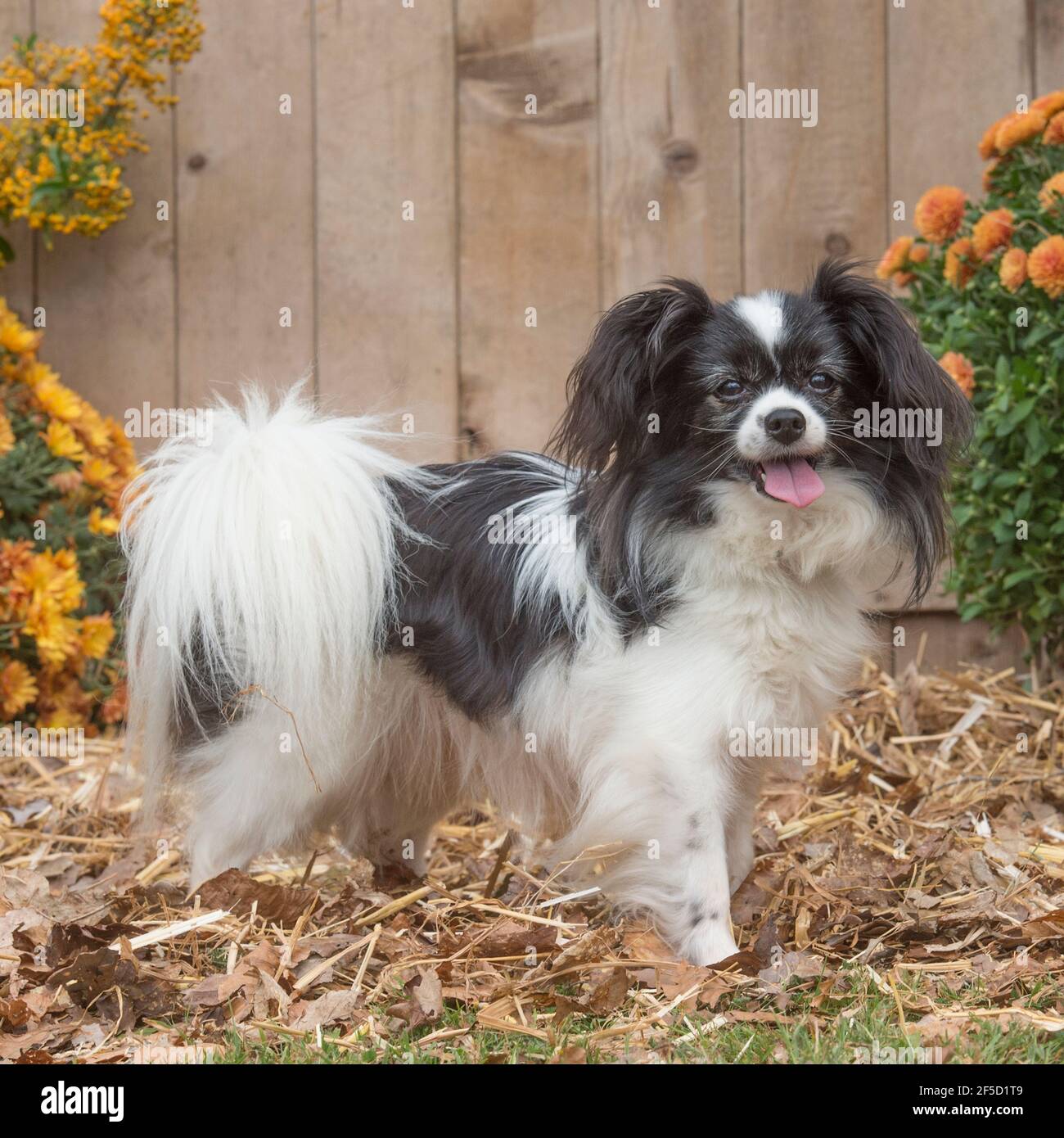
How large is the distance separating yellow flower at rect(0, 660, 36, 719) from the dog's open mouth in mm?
2455

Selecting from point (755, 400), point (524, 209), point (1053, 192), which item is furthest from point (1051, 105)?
point (755, 400)

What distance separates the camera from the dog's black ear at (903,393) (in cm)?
254

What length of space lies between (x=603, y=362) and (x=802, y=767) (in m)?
0.94

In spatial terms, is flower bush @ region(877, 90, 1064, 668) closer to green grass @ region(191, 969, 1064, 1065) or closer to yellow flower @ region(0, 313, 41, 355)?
green grass @ region(191, 969, 1064, 1065)

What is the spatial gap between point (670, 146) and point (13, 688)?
2.61 m

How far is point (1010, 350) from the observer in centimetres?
371

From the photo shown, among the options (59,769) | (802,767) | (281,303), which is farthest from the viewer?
(281,303)

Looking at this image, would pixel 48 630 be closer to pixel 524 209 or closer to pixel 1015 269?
pixel 524 209

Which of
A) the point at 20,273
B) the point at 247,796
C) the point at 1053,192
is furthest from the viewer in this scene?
the point at 20,273

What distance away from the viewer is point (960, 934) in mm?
2650

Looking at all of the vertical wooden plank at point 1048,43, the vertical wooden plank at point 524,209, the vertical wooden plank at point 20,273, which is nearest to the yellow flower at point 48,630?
the vertical wooden plank at point 20,273

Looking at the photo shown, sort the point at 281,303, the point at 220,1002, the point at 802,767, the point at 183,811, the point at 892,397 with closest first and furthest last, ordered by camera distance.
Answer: the point at 220,1002, the point at 892,397, the point at 802,767, the point at 183,811, the point at 281,303
